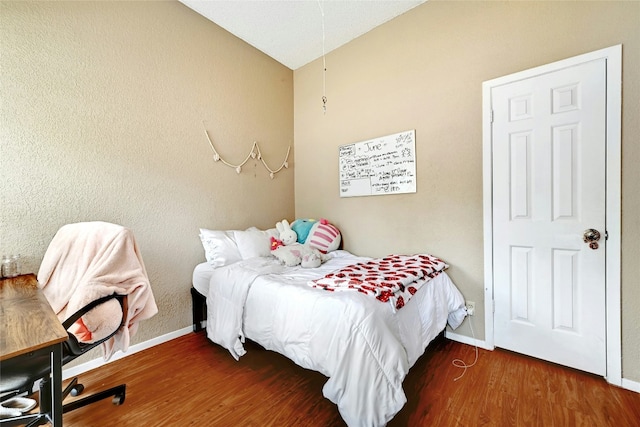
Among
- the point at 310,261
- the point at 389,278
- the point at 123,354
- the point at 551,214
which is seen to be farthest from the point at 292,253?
the point at 551,214

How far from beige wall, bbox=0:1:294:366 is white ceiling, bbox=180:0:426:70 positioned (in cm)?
17

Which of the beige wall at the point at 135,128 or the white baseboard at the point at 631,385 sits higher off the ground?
the beige wall at the point at 135,128

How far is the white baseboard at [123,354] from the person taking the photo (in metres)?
1.76

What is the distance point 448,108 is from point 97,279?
2.61m

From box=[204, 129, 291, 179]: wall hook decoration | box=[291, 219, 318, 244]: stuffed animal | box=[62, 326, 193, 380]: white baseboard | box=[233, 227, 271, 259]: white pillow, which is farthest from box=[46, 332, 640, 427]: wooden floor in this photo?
box=[204, 129, 291, 179]: wall hook decoration

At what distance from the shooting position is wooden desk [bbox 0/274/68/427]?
723mm

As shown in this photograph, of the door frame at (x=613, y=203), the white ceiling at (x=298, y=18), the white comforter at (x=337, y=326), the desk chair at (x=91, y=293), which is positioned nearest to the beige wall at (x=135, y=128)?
the white ceiling at (x=298, y=18)

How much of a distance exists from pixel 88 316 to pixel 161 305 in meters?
1.05

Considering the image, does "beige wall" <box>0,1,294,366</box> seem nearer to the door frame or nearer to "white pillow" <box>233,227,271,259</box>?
"white pillow" <box>233,227,271,259</box>

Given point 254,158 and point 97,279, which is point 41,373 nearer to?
point 97,279

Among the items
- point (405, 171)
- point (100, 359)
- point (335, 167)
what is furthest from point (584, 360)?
point (100, 359)

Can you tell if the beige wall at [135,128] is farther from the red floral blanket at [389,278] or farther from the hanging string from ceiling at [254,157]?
the red floral blanket at [389,278]

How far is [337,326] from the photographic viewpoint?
134cm

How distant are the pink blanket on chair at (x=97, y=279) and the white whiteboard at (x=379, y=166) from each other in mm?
1989
